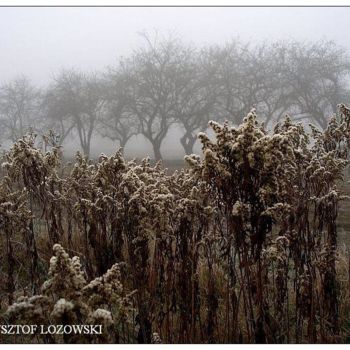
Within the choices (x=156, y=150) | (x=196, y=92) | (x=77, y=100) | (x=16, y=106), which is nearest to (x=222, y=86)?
(x=196, y=92)

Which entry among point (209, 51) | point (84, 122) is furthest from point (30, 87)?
point (209, 51)

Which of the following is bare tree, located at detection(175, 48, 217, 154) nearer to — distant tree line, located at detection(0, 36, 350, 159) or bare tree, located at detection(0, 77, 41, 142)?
distant tree line, located at detection(0, 36, 350, 159)

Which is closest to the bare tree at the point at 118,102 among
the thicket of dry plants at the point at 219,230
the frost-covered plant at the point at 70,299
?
the thicket of dry plants at the point at 219,230

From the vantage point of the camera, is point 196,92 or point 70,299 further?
point 196,92

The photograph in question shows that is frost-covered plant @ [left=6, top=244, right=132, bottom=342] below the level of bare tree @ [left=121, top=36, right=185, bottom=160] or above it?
below

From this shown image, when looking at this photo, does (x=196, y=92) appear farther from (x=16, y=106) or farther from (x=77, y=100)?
(x=16, y=106)

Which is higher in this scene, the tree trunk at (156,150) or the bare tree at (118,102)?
the bare tree at (118,102)

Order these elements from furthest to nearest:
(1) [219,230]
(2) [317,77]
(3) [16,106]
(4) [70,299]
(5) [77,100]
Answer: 1. (3) [16,106]
2. (5) [77,100]
3. (2) [317,77]
4. (1) [219,230]
5. (4) [70,299]

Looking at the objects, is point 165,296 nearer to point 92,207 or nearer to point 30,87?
point 92,207

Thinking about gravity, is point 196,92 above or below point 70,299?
above

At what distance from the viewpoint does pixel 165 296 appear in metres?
3.61

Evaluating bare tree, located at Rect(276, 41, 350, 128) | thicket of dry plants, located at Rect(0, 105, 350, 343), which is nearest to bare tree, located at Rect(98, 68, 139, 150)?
bare tree, located at Rect(276, 41, 350, 128)

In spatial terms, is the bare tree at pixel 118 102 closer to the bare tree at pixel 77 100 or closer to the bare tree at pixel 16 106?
the bare tree at pixel 77 100

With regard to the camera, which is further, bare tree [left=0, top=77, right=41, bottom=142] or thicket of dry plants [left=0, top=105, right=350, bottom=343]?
bare tree [left=0, top=77, right=41, bottom=142]
